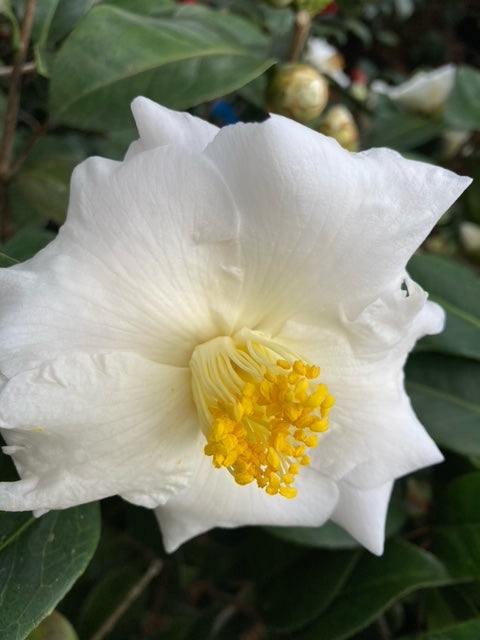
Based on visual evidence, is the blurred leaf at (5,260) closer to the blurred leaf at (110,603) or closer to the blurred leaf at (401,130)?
the blurred leaf at (110,603)

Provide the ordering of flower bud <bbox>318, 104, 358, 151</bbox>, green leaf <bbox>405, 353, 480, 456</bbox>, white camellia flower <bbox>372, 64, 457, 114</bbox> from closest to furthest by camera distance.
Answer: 1. green leaf <bbox>405, 353, 480, 456</bbox>
2. flower bud <bbox>318, 104, 358, 151</bbox>
3. white camellia flower <bbox>372, 64, 457, 114</bbox>

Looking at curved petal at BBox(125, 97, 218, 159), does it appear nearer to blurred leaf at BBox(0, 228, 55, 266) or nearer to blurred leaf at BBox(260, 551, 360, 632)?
blurred leaf at BBox(0, 228, 55, 266)

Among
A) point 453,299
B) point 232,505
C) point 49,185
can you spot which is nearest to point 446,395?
point 453,299

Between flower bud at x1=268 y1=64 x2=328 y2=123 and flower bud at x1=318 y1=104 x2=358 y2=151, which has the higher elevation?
flower bud at x1=268 y1=64 x2=328 y2=123

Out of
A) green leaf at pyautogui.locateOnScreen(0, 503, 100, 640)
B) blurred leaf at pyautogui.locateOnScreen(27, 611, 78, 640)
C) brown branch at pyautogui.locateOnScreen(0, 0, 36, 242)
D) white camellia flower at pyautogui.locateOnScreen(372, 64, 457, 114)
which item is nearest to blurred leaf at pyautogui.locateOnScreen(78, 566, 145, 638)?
blurred leaf at pyautogui.locateOnScreen(27, 611, 78, 640)

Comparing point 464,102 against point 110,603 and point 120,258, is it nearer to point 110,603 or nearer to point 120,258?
point 120,258

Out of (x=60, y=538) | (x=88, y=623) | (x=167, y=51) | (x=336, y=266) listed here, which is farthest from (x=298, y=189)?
(x=88, y=623)

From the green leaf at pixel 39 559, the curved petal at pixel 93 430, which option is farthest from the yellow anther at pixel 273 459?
the green leaf at pixel 39 559
